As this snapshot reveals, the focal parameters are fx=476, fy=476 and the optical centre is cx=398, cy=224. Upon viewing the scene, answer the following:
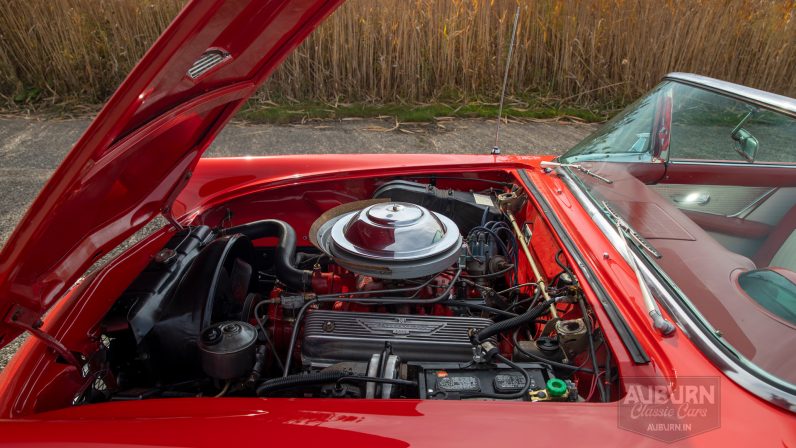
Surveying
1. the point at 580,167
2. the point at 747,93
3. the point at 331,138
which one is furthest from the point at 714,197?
the point at 331,138

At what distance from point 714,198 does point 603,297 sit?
871 mm

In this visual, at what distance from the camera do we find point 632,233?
1.50 m

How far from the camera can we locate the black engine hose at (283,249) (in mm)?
1666

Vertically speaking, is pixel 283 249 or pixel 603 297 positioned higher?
pixel 603 297

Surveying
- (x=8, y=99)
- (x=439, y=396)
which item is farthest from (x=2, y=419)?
(x=8, y=99)

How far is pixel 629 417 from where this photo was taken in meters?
1.00

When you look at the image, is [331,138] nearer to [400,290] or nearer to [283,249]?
[283,249]

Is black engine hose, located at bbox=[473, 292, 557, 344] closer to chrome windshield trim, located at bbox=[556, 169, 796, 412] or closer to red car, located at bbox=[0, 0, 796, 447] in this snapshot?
red car, located at bbox=[0, 0, 796, 447]

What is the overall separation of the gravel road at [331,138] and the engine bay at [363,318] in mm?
3066

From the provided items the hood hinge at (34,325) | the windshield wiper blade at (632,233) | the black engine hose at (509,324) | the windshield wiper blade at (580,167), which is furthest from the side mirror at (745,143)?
the hood hinge at (34,325)

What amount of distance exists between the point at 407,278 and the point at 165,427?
784mm

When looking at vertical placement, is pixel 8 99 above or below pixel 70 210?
below

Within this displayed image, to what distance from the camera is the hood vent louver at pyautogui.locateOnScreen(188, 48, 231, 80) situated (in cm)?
123

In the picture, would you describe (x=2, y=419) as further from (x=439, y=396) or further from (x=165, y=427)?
(x=439, y=396)
